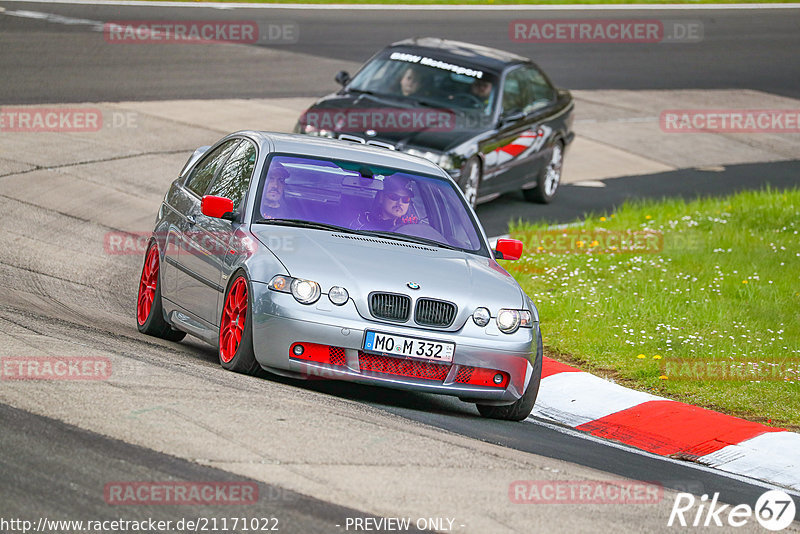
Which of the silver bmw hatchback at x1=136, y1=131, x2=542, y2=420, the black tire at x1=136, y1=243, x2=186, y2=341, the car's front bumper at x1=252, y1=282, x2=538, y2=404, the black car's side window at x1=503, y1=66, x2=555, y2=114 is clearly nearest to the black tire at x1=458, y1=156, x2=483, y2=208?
the black car's side window at x1=503, y1=66, x2=555, y2=114

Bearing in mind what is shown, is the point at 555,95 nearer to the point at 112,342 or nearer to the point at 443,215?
the point at 443,215

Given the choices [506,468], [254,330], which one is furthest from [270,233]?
[506,468]

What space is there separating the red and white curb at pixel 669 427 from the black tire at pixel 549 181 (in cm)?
777

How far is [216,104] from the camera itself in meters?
20.2

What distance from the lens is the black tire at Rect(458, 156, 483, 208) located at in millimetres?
14734

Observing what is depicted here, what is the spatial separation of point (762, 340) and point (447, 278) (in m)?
3.92
